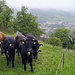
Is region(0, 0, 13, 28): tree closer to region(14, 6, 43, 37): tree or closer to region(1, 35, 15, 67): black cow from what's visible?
region(14, 6, 43, 37): tree

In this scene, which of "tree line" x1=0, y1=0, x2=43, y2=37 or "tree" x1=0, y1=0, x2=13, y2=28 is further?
"tree line" x1=0, y1=0, x2=43, y2=37

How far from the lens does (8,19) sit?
39.8 meters

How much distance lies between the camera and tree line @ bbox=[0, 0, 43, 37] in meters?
38.8

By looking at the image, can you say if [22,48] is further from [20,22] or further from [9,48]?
[20,22]

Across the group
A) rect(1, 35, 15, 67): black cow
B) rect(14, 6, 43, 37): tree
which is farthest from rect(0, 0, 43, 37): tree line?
rect(1, 35, 15, 67): black cow

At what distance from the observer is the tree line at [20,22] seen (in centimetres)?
3876

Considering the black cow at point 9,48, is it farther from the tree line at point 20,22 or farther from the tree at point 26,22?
the tree at point 26,22

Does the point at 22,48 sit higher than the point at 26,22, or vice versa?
the point at 22,48

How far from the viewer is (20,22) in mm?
41719

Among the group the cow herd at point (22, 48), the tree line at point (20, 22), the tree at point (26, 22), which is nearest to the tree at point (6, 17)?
the tree line at point (20, 22)

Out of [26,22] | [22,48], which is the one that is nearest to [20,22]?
[26,22]

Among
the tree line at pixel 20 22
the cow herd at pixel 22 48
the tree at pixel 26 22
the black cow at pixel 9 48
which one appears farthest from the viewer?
the tree at pixel 26 22

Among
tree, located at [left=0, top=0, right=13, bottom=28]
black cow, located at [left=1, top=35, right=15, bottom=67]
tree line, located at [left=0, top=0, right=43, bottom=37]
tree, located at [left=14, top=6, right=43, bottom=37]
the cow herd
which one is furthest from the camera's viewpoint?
tree, located at [left=14, top=6, right=43, bottom=37]

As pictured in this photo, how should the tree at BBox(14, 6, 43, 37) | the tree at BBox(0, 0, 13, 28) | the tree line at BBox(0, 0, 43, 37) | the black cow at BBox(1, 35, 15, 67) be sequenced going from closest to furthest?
the black cow at BBox(1, 35, 15, 67), the tree at BBox(0, 0, 13, 28), the tree line at BBox(0, 0, 43, 37), the tree at BBox(14, 6, 43, 37)
